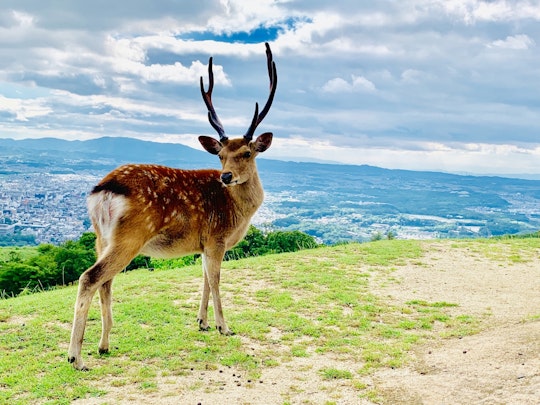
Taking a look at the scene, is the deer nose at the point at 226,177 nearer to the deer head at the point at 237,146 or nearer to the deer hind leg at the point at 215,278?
the deer head at the point at 237,146

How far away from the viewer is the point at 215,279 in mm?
7371

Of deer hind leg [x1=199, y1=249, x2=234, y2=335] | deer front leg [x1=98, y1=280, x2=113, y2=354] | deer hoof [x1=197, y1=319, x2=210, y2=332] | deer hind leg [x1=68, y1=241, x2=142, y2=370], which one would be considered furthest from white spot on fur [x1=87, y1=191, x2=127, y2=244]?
deer hoof [x1=197, y1=319, x2=210, y2=332]

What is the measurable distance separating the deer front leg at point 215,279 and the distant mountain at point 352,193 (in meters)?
48.2

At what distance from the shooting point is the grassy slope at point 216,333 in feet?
19.6

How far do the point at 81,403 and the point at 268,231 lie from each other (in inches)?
595

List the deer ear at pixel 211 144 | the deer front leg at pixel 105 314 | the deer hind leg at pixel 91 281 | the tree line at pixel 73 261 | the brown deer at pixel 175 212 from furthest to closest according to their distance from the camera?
1. the tree line at pixel 73 261
2. the deer ear at pixel 211 144
3. the deer front leg at pixel 105 314
4. the brown deer at pixel 175 212
5. the deer hind leg at pixel 91 281

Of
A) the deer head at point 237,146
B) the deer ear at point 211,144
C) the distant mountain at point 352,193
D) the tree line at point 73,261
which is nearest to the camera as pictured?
the deer head at point 237,146

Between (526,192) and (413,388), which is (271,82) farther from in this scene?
(526,192)

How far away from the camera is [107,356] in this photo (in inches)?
255

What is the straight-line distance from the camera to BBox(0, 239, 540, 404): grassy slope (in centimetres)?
598

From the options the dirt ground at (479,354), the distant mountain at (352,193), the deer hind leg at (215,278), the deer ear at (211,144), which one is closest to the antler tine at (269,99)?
the deer ear at (211,144)

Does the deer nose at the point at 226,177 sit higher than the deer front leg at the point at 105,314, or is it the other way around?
the deer nose at the point at 226,177

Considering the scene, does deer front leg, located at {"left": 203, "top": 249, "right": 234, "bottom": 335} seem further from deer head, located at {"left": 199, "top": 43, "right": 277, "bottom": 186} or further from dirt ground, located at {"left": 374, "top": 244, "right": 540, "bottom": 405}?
dirt ground, located at {"left": 374, "top": 244, "right": 540, "bottom": 405}

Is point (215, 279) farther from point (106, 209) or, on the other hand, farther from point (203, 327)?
point (106, 209)
